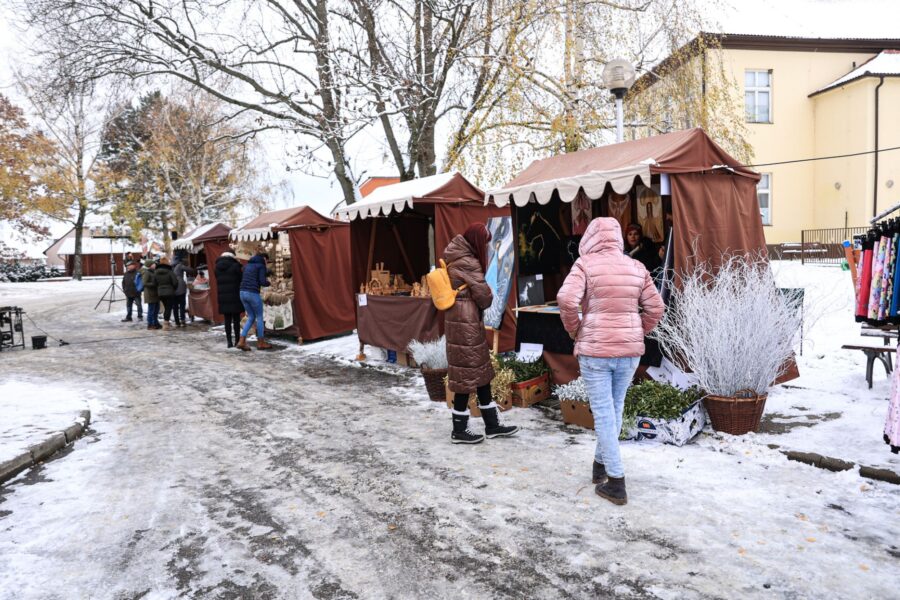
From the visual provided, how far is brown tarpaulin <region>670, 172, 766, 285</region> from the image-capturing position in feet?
19.6

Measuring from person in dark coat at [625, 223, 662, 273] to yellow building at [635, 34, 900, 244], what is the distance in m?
16.5

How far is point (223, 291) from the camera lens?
1171 cm

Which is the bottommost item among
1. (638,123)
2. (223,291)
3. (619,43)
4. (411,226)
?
(223,291)

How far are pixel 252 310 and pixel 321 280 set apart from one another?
1463 millimetres

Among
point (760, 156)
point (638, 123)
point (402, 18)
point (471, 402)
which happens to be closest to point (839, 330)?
point (638, 123)

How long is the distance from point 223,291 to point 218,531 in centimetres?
857

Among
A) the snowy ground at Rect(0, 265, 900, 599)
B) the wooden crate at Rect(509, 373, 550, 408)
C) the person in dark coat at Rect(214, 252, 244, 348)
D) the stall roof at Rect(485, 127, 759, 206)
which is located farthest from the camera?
the person in dark coat at Rect(214, 252, 244, 348)

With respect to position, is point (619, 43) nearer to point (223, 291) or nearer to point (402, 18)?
point (402, 18)

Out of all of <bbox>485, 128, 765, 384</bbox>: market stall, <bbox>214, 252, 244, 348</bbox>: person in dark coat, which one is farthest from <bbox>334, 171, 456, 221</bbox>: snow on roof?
<bbox>214, 252, 244, 348</bbox>: person in dark coat

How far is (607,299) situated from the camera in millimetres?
4012

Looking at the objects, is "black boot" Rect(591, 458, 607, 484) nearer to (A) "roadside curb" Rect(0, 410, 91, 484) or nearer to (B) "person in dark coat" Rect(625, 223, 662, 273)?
(B) "person in dark coat" Rect(625, 223, 662, 273)

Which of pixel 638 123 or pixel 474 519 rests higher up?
pixel 638 123

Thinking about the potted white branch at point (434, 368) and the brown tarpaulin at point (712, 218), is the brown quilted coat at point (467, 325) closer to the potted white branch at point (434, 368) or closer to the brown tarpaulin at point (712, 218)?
the potted white branch at point (434, 368)

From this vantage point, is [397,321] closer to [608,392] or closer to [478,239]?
[478,239]
